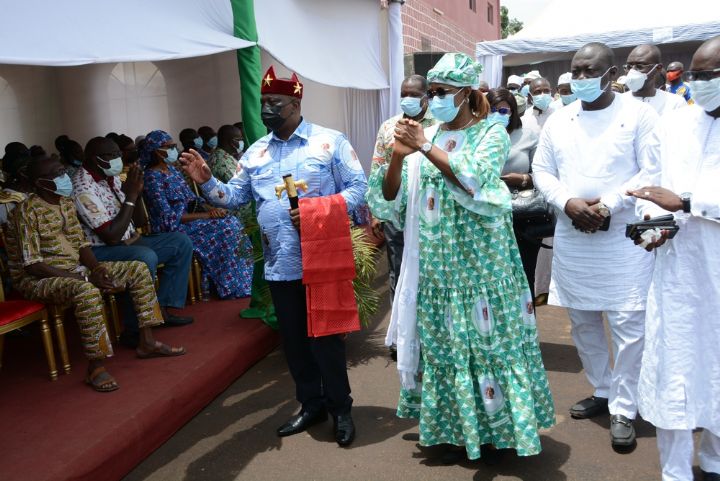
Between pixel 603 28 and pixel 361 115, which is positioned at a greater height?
pixel 603 28

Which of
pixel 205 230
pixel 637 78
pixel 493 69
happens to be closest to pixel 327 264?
pixel 205 230

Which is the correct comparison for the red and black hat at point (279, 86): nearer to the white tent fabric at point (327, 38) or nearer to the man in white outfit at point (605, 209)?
the man in white outfit at point (605, 209)

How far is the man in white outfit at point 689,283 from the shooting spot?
9.58 feet

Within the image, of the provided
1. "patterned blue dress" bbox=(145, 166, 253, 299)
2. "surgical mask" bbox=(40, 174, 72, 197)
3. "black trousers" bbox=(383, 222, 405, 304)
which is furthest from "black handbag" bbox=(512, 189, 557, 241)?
"surgical mask" bbox=(40, 174, 72, 197)

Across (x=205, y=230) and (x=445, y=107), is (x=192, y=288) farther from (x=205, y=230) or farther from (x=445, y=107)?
(x=445, y=107)

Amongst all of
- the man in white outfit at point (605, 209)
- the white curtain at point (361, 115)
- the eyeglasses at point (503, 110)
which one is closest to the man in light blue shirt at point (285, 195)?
the man in white outfit at point (605, 209)

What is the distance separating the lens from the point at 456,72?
334 centimetres

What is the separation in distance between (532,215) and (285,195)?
1778 mm

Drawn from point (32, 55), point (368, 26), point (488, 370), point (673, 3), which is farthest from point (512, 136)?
point (673, 3)

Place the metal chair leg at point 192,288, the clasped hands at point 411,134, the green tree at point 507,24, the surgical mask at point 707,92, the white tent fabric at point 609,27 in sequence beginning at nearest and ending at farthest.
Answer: the surgical mask at point 707,92 < the clasped hands at point 411,134 < the metal chair leg at point 192,288 < the white tent fabric at point 609,27 < the green tree at point 507,24

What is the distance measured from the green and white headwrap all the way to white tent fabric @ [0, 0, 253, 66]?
1.69m

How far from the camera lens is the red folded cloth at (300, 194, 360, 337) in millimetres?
3701

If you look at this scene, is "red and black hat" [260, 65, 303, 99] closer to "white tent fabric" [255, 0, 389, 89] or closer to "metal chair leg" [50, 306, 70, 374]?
"white tent fabric" [255, 0, 389, 89]

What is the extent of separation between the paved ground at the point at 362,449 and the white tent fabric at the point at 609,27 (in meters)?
11.4
